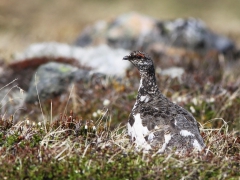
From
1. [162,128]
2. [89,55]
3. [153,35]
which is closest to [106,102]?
[162,128]

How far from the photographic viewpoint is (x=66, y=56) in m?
13.4

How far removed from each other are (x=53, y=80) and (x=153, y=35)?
22.8ft

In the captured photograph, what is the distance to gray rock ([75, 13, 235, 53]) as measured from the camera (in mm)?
16094

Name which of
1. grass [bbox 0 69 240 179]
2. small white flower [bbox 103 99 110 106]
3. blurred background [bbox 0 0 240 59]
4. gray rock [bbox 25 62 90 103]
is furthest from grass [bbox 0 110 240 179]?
blurred background [bbox 0 0 240 59]

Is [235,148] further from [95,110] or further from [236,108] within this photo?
[95,110]

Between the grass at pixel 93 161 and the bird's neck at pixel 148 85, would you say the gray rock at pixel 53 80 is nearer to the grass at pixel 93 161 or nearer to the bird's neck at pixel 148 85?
the bird's neck at pixel 148 85

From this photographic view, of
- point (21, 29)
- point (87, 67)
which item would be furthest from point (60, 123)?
point (21, 29)

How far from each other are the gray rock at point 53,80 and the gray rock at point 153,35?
5.61 meters

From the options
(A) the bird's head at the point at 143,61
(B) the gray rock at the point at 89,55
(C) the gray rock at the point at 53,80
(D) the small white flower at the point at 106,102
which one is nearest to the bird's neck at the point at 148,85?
(A) the bird's head at the point at 143,61

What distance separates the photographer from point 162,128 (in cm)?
522

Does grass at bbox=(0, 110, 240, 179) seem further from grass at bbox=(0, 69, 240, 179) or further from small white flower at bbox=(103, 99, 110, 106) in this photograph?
small white flower at bbox=(103, 99, 110, 106)

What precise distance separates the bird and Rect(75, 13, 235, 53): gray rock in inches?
394

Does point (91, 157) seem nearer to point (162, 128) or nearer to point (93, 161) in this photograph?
point (93, 161)

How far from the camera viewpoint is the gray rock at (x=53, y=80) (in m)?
9.89
